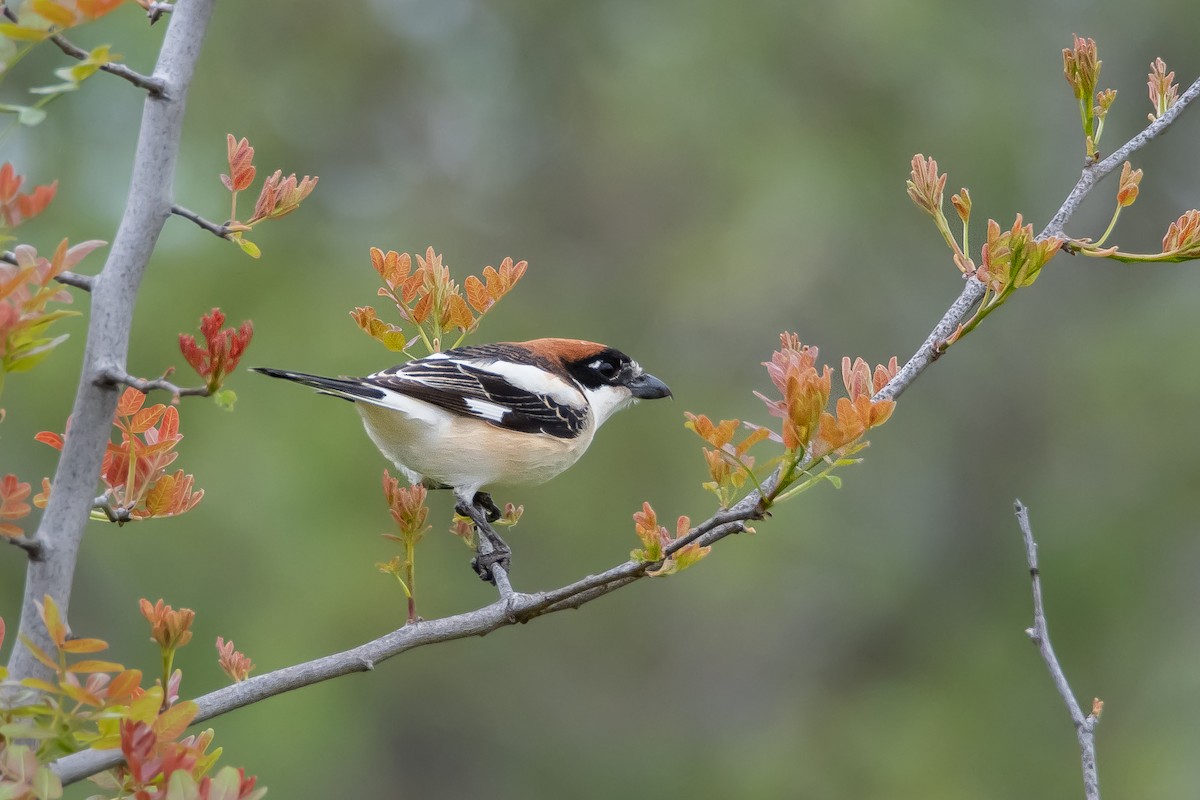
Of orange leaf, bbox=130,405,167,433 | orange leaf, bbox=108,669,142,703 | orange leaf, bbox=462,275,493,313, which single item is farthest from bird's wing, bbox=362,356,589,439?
orange leaf, bbox=108,669,142,703

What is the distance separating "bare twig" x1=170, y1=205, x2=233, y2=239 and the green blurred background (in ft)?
21.1

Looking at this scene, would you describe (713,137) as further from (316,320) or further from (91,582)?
(91,582)

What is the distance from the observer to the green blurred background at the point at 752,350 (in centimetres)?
947

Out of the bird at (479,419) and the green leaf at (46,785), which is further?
the bird at (479,419)

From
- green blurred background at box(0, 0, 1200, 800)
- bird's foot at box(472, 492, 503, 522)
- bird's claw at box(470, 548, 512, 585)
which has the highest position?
green blurred background at box(0, 0, 1200, 800)

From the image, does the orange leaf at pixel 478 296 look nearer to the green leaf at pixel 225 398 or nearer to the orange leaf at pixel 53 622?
the green leaf at pixel 225 398

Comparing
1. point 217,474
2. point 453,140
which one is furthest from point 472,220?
point 217,474

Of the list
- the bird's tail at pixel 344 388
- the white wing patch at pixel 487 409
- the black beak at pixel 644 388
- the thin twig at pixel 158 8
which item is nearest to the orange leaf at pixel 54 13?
the thin twig at pixel 158 8

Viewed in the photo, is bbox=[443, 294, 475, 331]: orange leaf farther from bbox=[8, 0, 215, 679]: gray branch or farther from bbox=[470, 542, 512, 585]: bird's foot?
bbox=[8, 0, 215, 679]: gray branch

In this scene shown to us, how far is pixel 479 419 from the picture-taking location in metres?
3.99

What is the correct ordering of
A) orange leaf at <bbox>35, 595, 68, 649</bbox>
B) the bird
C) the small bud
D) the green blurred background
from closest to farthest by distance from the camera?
1. orange leaf at <bbox>35, 595, 68, 649</bbox>
2. the small bud
3. the bird
4. the green blurred background

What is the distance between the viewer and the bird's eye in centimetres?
461

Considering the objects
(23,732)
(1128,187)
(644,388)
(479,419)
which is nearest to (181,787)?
(23,732)

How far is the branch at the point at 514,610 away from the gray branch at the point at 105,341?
0.26 m
